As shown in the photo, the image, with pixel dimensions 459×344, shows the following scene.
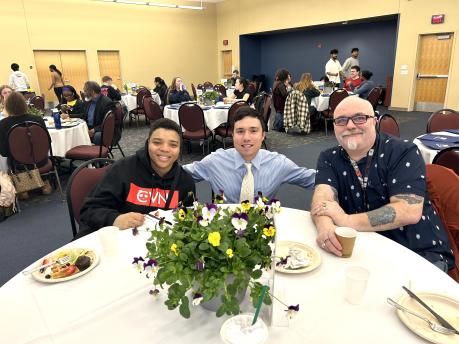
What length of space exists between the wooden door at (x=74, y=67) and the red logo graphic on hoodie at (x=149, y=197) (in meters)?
11.8

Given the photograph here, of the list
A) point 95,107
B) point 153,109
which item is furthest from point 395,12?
point 95,107

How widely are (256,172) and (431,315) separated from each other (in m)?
1.18

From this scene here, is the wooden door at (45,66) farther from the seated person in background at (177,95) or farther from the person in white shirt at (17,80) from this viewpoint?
the seated person in background at (177,95)

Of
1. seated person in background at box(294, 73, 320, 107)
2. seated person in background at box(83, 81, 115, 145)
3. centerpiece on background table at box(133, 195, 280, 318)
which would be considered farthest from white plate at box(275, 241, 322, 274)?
seated person in background at box(294, 73, 320, 107)

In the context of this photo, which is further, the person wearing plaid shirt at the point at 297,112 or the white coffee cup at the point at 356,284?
the person wearing plaid shirt at the point at 297,112

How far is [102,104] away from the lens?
5.04 meters

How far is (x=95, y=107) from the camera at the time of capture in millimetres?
5066

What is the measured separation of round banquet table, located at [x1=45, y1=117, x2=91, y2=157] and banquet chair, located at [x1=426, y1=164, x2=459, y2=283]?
3.93m

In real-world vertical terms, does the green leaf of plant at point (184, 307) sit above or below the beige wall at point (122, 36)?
below

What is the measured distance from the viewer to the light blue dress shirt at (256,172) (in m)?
1.93

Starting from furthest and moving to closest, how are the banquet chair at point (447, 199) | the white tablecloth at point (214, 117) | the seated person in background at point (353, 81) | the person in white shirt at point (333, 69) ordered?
the person in white shirt at point (333, 69) < the seated person in background at point (353, 81) < the white tablecloth at point (214, 117) < the banquet chair at point (447, 199)

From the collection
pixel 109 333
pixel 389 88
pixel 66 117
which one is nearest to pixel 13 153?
pixel 66 117

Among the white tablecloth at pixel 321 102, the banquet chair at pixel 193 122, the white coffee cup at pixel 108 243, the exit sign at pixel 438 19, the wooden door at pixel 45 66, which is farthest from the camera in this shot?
the wooden door at pixel 45 66

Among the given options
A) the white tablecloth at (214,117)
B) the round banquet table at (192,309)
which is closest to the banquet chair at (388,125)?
the round banquet table at (192,309)
